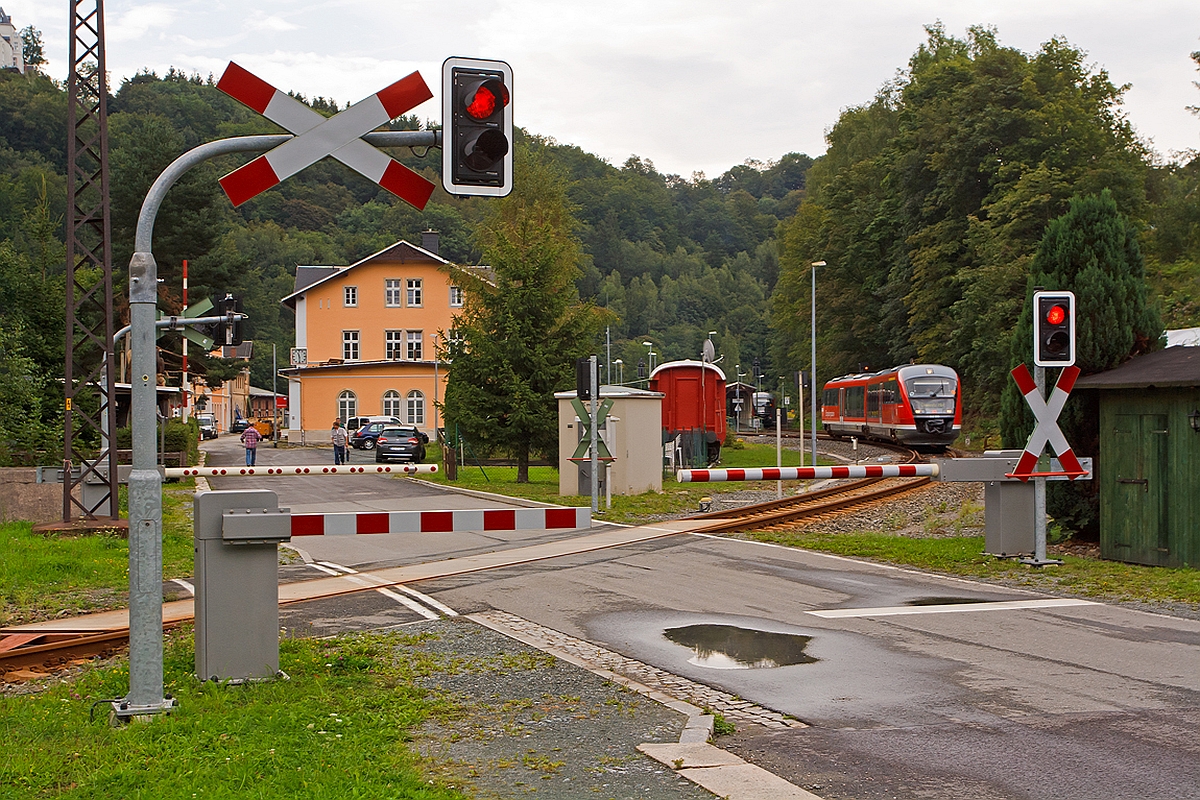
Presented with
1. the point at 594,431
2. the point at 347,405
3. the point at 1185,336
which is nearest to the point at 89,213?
the point at 594,431

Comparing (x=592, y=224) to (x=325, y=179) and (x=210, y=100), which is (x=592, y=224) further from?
(x=210, y=100)

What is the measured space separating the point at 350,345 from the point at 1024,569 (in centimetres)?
6747

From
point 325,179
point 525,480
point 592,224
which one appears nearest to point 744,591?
point 525,480

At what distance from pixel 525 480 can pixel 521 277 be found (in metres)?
5.70

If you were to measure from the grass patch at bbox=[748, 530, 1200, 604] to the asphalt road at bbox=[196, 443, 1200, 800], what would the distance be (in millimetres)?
610

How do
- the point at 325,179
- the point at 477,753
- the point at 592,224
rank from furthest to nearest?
the point at 592,224, the point at 325,179, the point at 477,753

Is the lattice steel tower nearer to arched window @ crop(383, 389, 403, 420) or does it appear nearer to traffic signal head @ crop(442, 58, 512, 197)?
traffic signal head @ crop(442, 58, 512, 197)

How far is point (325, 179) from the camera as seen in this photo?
143 metres

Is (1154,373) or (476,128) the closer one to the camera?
(476,128)

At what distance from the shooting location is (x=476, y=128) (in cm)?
743

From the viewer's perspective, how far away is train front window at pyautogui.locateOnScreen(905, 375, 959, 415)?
4141 centimetres

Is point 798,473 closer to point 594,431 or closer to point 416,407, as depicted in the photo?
point 594,431

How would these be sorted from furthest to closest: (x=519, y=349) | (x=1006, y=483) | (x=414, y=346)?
(x=414, y=346), (x=519, y=349), (x=1006, y=483)

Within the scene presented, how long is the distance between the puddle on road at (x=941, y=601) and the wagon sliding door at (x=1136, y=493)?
4.02 meters
